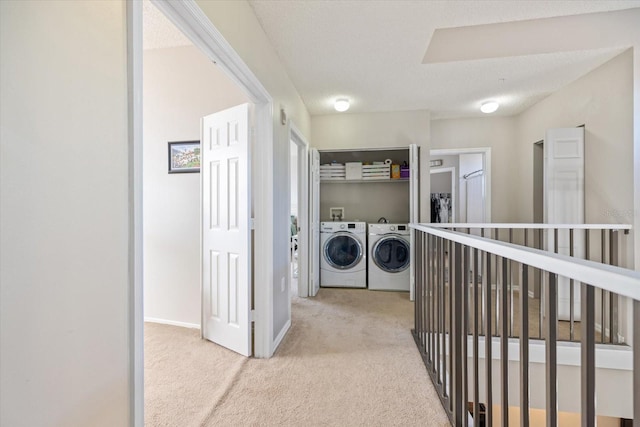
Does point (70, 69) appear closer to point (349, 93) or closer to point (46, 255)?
point (46, 255)

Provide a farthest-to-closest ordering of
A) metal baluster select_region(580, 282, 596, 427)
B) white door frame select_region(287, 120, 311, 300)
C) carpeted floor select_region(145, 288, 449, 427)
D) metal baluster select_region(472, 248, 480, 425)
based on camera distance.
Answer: white door frame select_region(287, 120, 311, 300), carpeted floor select_region(145, 288, 449, 427), metal baluster select_region(472, 248, 480, 425), metal baluster select_region(580, 282, 596, 427)

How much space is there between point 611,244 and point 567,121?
1456 millimetres

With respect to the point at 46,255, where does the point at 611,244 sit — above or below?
below

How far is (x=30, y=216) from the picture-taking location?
0.65 meters

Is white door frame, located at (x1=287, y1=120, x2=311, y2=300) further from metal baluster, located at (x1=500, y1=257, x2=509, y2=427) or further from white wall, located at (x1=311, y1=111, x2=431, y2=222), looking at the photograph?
metal baluster, located at (x1=500, y1=257, x2=509, y2=427)

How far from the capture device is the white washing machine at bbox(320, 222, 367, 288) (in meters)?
3.99

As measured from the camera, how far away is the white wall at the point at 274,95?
1583 millimetres

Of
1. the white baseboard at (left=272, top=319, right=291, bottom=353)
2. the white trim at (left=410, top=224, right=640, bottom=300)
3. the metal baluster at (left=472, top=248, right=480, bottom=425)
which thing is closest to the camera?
the white trim at (left=410, top=224, right=640, bottom=300)

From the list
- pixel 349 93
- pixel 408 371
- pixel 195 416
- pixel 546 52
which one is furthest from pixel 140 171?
pixel 546 52

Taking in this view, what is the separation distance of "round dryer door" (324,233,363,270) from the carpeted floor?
1.28m

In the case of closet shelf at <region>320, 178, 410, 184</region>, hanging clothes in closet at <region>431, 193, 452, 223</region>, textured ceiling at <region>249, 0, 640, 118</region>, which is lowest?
hanging clothes in closet at <region>431, 193, 452, 223</region>

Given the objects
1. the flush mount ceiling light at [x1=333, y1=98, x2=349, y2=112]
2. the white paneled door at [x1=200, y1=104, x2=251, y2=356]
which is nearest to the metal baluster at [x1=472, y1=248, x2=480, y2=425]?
the white paneled door at [x1=200, y1=104, x2=251, y2=356]

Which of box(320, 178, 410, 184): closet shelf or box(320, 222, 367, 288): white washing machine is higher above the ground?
box(320, 178, 410, 184): closet shelf

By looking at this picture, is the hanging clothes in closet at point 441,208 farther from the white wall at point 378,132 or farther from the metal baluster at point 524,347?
the metal baluster at point 524,347
